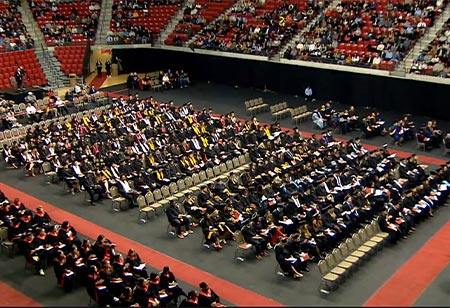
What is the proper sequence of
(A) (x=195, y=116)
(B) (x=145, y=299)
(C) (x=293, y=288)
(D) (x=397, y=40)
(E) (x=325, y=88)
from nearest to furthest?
1. (B) (x=145, y=299)
2. (C) (x=293, y=288)
3. (A) (x=195, y=116)
4. (D) (x=397, y=40)
5. (E) (x=325, y=88)

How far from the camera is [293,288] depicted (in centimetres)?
1789

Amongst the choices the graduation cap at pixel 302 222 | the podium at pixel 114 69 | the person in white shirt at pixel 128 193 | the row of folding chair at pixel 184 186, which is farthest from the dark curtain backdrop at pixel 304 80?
the person in white shirt at pixel 128 193

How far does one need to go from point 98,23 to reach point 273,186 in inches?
1208

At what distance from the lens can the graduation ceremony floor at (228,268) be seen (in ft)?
56.7

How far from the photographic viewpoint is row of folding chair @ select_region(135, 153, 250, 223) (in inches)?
923

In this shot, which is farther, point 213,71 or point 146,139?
point 213,71

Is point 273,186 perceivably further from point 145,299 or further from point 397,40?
point 397,40

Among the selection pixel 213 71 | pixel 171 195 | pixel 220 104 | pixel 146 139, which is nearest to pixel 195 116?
pixel 146 139

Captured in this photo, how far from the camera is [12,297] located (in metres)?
17.6

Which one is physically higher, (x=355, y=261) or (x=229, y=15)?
(x=229, y=15)

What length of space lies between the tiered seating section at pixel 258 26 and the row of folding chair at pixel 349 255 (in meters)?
22.8

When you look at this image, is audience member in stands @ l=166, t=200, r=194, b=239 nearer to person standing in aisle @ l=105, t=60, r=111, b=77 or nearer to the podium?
person standing in aisle @ l=105, t=60, r=111, b=77

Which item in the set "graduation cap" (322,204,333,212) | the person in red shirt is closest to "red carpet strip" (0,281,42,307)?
the person in red shirt

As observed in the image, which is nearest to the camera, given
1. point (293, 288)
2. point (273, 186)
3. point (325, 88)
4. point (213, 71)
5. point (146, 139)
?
point (293, 288)
